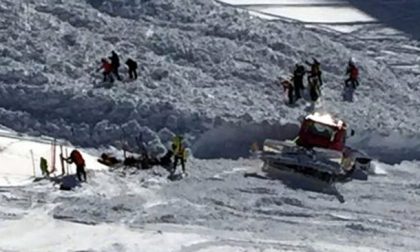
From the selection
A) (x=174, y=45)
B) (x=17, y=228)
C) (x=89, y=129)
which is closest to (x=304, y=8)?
(x=174, y=45)

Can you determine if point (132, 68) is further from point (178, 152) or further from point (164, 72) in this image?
point (178, 152)

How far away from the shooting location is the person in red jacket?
105ft

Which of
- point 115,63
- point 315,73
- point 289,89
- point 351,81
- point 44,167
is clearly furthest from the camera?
point 351,81

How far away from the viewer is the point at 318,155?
26688 millimetres

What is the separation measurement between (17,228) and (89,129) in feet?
17.6

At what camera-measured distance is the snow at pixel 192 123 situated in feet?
77.6

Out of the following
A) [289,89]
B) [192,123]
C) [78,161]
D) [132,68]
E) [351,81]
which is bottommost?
[78,161]

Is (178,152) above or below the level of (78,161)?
above

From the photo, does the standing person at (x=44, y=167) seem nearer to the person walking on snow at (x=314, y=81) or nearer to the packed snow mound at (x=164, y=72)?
the packed snow mound at (x=164, y=72)

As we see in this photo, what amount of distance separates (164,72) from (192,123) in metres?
2.76

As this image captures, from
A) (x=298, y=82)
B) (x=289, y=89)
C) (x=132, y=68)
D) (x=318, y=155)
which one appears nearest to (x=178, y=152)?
(x=318, y=155)

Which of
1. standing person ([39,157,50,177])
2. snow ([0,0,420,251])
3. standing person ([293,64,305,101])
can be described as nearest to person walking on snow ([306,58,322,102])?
standing person ([293,64,305,101])

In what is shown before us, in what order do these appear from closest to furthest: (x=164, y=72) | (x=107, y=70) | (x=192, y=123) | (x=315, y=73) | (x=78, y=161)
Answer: (x=78, y=161), (x=192, y=123), (x=107, y=70), (x=164, y=72), (x=315, y=73)

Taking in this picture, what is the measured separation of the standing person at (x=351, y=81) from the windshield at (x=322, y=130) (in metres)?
3.88
